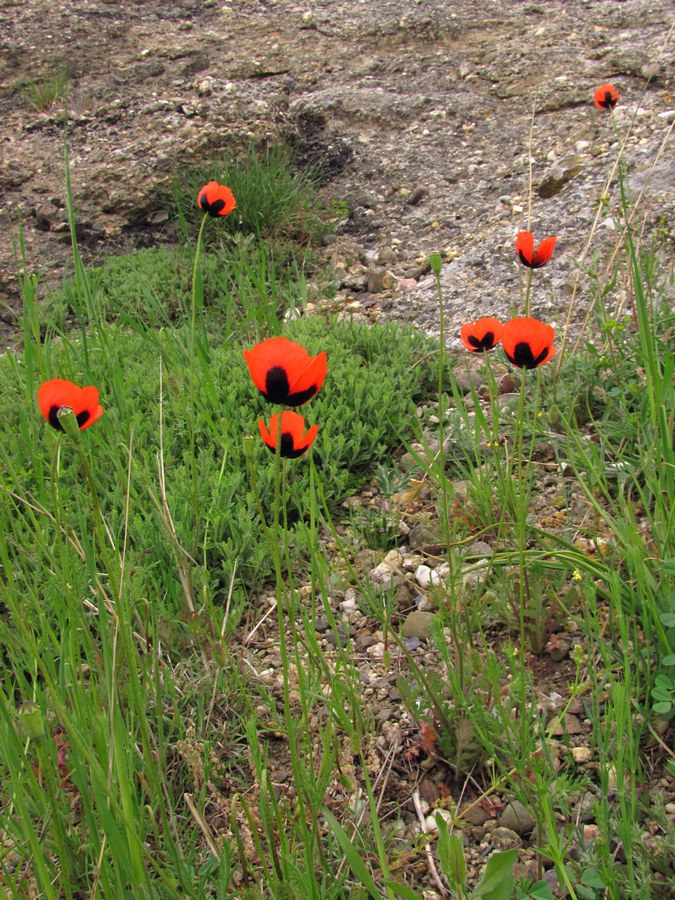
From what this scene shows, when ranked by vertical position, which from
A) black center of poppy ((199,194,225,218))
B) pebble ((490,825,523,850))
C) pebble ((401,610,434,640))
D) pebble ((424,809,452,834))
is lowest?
pebble ((424,809,452,834))

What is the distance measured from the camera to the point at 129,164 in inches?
179

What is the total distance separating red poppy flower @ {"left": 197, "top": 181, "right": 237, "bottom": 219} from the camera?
2545 millimetres

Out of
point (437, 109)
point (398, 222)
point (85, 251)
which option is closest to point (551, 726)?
point (398, 222)

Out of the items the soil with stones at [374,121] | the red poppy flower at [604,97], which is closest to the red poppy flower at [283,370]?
the soil with stones at [374,121]

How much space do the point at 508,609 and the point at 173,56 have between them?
5083 mm

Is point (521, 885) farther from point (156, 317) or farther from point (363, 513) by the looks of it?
point (156, 317)

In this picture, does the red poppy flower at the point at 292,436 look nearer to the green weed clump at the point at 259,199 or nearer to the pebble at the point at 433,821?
the pebble at the point at 433,821

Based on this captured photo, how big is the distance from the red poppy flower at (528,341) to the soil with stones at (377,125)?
758 mm

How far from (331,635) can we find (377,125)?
4022 mm

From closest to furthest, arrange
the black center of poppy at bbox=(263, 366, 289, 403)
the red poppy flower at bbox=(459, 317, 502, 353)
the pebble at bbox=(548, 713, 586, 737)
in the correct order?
the black center of poppy at bbox=(263, 366, 289, 403)
the pebble at bbox=(548, 713, 586, 737)
the red poppy flower at bbox=(459, 317, 502, 353)

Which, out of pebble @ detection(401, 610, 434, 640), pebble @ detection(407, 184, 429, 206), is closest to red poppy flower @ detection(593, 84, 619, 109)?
pebble @ detection(407, 184, 429, 206)

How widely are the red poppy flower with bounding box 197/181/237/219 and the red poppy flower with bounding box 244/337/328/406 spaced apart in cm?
146

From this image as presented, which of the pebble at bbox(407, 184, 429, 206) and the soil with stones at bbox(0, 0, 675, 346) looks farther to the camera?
the pebble at bbox(407, 184, 429, 206)

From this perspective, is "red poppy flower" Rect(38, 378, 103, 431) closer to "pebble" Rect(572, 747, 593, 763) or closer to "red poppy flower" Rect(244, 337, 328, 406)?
"red poppy flower" Rect(244, 337, 328, 406)
